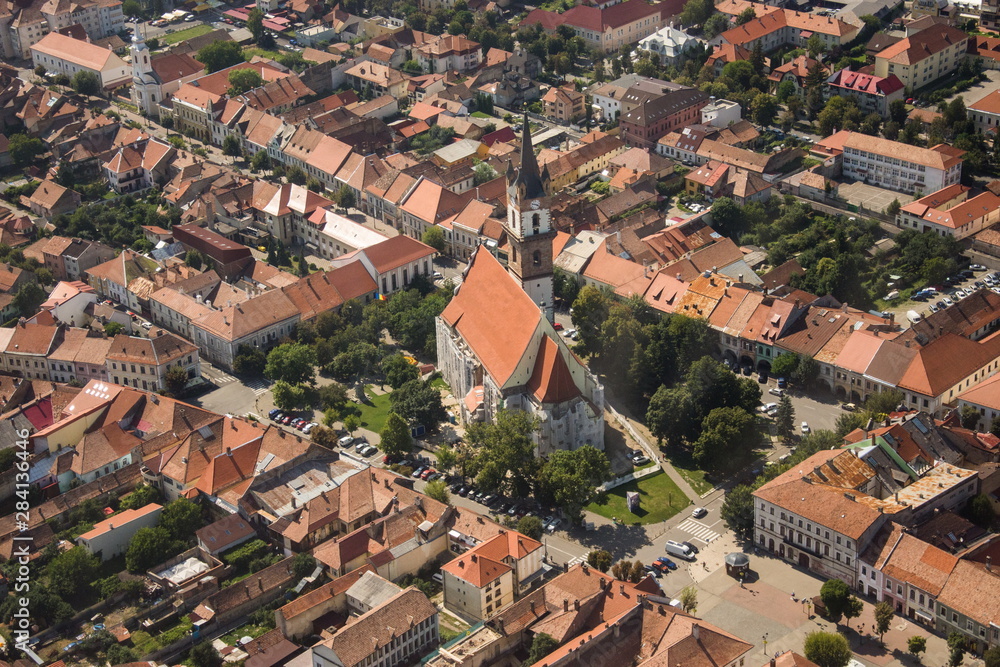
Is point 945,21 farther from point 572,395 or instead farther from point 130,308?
point 130,308

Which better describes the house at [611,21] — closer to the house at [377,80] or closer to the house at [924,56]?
the house at [377,80]

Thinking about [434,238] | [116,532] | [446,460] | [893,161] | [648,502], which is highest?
[893,161]

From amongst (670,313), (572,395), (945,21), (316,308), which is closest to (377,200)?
(316,308)

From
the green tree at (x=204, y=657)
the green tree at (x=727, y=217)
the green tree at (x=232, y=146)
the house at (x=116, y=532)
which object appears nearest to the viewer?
the green tree at (x=204, y=657)

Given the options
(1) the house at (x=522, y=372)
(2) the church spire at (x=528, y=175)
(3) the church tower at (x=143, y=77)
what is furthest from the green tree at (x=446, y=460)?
(3) the church tower at (x=143, y=77)

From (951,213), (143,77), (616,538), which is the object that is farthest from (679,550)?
(143,77)

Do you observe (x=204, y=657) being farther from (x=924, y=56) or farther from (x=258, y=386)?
(x=924, y=56)
